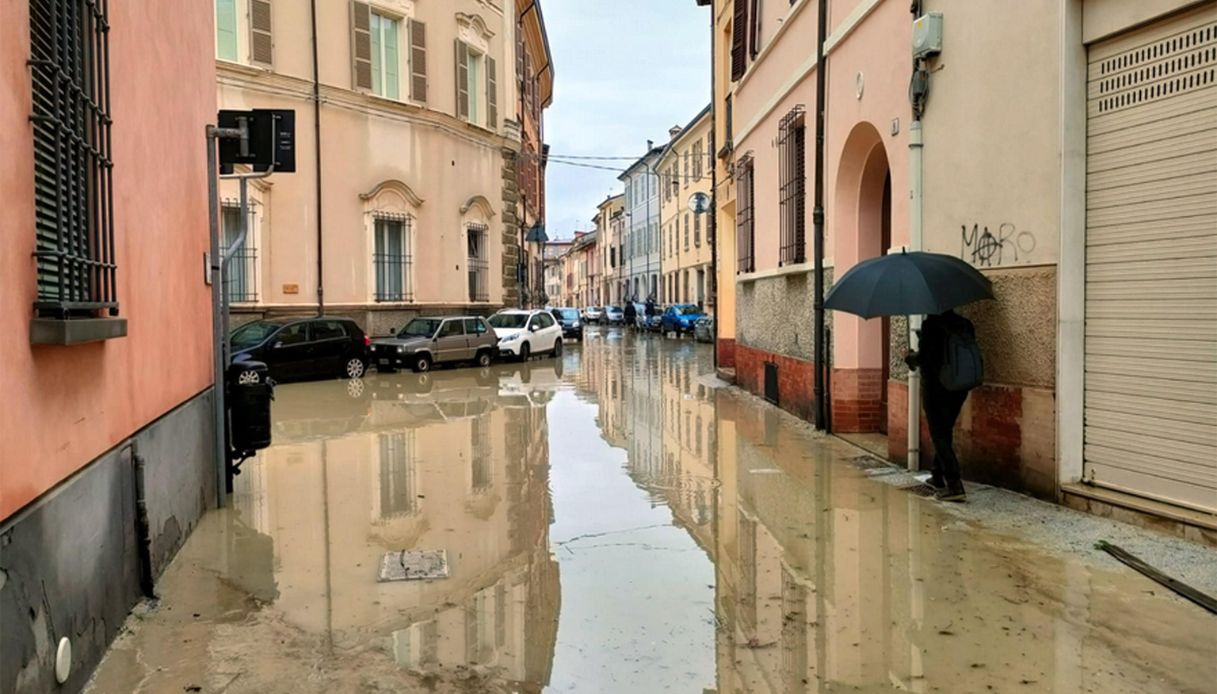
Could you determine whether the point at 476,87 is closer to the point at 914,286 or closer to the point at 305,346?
the point at 305,346

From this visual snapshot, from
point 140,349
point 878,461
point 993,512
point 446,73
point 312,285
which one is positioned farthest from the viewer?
point 446,73

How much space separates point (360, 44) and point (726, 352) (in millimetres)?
11984

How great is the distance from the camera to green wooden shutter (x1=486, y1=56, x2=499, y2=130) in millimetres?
27328

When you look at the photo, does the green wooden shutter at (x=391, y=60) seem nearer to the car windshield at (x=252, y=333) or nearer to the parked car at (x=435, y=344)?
the parked car at (x=435, y=344)

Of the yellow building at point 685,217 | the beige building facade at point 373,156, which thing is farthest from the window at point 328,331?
the yellow building at point 685,217

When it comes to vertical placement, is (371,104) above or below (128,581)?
above

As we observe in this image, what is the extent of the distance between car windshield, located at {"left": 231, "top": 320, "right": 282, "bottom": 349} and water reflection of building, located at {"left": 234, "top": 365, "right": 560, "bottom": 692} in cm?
511

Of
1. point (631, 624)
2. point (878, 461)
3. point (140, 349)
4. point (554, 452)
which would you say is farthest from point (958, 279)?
point (140, 349)

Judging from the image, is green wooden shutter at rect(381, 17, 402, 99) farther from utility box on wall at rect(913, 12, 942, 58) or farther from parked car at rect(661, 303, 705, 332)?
utility box on wall at rect(913, 12, 942, 58)

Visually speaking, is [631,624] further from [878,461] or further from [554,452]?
[554,452]

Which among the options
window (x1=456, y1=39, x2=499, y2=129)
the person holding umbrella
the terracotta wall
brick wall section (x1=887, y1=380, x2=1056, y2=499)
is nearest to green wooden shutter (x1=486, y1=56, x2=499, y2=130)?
window (x1=456, y1=39, x2=499, y2=129)

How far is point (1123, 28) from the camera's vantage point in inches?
246

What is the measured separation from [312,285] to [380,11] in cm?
729

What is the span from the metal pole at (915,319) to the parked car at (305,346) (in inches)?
528
